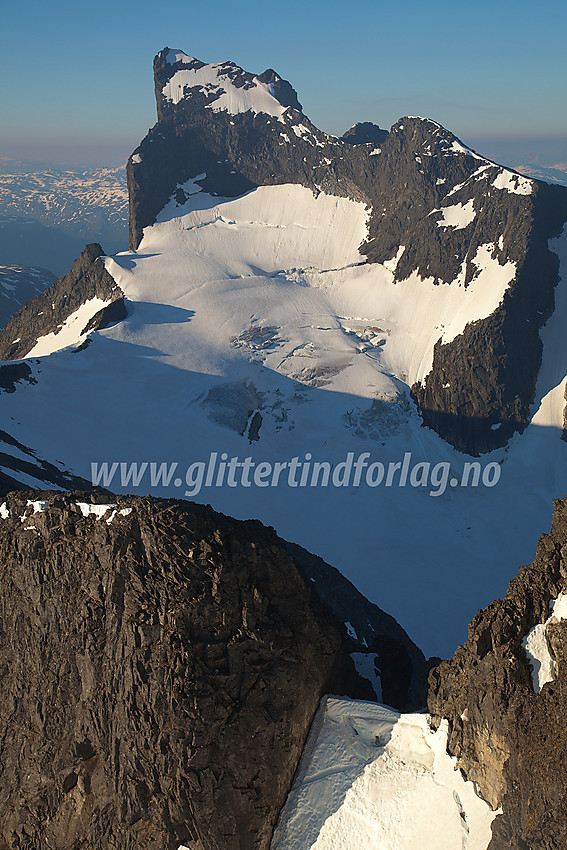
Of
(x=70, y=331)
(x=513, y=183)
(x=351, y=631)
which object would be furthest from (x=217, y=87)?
(x=351, y=631)

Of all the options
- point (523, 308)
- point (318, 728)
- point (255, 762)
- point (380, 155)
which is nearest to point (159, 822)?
point (255, 762)

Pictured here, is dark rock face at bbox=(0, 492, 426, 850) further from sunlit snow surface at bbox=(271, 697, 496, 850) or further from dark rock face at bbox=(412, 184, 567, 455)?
dark rock face at bbox=(412, 184, 567, 455)

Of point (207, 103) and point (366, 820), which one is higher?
point (207, 103)

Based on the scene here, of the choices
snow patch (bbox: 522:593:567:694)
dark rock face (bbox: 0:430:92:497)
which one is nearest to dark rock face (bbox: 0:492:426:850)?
snow patch (bbox: 522:593:567:694)

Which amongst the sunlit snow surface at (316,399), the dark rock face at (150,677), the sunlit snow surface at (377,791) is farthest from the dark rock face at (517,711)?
the sunlit snow surface at (316,399)

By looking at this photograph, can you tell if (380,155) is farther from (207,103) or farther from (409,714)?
(409,714)

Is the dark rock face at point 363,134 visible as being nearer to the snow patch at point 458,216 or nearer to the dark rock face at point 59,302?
the snow patch at point 458,216

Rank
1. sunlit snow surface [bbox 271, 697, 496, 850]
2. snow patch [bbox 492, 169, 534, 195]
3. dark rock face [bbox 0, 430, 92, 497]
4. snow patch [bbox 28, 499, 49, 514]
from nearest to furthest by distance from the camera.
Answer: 1. sunlit snow surface [bbox 271, 697, 496, 850]
2. snow patch [bbox 28, 499, 49, 514]
3. dark rock face [bbox 0, 430, 92, 497]
4. snow patch [bbox 492, 169, 534, 195]
